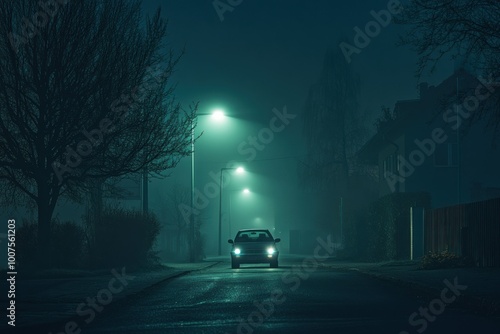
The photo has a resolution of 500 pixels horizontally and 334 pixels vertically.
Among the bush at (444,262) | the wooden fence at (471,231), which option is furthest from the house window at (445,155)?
the bush at (444,262)

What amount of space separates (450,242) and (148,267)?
33.0ft

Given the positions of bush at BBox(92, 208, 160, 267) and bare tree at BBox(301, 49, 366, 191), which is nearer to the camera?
bush at BBox(92, 208, 160, 267)

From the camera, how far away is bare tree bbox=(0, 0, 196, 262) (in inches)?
896

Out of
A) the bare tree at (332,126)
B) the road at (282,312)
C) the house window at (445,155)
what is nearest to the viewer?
the road at (282,312)

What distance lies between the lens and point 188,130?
25766 mm

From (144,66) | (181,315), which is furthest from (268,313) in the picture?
(144,66)

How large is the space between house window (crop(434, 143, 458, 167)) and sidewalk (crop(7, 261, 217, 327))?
87.9 feet

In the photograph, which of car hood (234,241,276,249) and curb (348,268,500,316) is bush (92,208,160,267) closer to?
car hood (234,241,276,249)

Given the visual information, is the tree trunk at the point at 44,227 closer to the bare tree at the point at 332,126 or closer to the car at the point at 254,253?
the car at the point at 254,253

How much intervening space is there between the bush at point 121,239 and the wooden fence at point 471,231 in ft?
33.2

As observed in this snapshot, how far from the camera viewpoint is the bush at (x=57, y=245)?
25922 millimetres

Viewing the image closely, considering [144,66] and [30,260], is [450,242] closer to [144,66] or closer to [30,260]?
[144,66]

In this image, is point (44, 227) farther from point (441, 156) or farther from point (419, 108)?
point (441, 156)

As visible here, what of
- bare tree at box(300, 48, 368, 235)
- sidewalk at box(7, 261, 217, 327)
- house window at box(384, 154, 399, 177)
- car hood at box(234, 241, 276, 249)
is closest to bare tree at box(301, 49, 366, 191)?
bare tree at box(300, 48, 368, 235)
